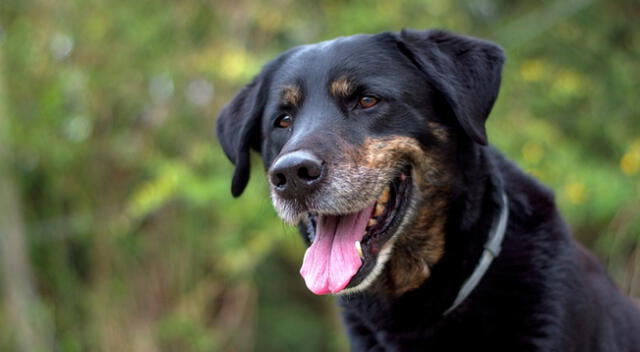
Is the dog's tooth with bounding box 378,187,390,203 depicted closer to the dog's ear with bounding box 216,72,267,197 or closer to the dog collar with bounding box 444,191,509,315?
the dog collar with bounding box 444,191,509,315

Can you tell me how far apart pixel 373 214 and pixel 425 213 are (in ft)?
0.68

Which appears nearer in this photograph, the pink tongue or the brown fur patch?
the pink tongue

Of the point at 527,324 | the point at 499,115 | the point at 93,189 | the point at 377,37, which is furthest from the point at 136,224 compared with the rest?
the point at 527,324

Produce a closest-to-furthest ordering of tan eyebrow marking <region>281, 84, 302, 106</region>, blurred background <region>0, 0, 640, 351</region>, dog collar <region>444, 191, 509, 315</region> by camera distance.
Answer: dog collar <region>444, 191, 509, 315</region> < tan eyebrow marking <region>281, 84, 302, 106</region> < blurred background <region>0, 0, 640, 351</region>

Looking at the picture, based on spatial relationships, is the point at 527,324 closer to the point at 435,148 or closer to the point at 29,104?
the point at 435,148

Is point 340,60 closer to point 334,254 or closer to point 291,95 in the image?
point 291,95

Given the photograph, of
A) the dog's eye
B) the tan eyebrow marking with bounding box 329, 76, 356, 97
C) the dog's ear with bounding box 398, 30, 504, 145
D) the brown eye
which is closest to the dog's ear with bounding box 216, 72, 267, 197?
the dog's eye

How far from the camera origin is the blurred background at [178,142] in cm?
615

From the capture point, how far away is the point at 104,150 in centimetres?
702

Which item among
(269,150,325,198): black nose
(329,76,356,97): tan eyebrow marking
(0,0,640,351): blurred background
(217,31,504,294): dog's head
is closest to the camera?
(269,150,325,198): black nose

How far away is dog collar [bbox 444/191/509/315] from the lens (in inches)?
122

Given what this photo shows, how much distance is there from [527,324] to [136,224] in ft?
15.1

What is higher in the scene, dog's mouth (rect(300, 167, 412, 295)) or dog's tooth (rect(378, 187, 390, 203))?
dog's tooth (rect(378, 187, 390, 203))

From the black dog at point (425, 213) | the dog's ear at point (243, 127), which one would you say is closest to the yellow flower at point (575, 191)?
the black dog at point (425, 213)
